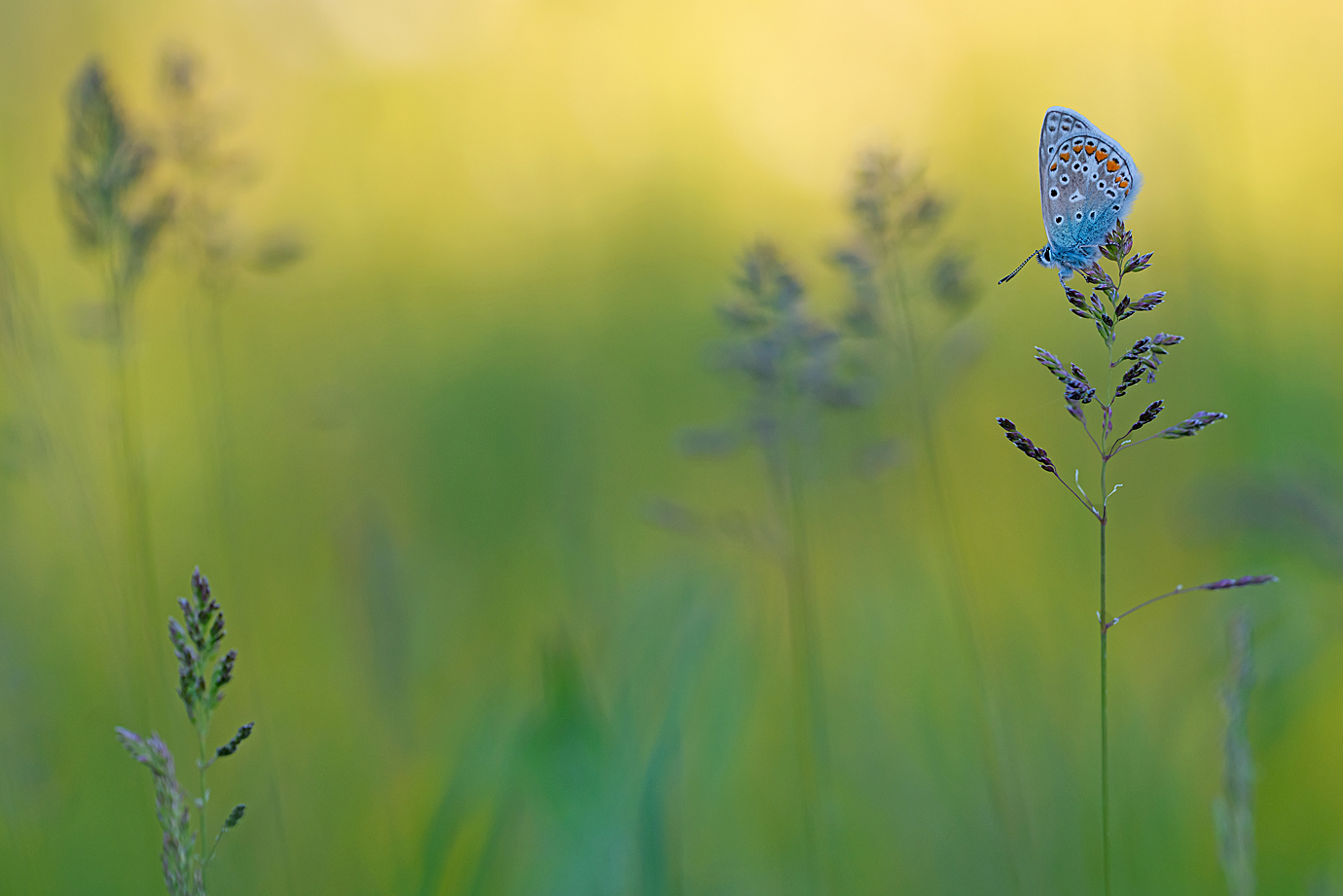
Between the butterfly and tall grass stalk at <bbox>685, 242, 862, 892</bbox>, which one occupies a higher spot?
the butterfly

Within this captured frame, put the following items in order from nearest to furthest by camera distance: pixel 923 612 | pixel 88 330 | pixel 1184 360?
pixel 88 330
pixel 923 612
pixel 1184 360

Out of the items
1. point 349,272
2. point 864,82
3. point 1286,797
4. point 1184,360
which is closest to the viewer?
point 1286,797

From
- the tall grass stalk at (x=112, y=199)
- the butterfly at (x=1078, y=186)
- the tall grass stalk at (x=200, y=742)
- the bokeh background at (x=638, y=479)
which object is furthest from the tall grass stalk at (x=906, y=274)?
the tall grass stalk at (x=112, y=199)

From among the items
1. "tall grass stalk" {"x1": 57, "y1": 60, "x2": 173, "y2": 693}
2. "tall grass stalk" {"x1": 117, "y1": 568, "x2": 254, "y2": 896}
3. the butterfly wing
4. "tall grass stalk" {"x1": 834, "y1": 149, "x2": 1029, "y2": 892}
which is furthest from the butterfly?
"tall grass stalk" {"x1": 57, "y1": 60, "x2": 173, "y2": 693}

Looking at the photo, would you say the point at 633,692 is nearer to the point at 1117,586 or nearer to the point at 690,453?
the point at 690,453

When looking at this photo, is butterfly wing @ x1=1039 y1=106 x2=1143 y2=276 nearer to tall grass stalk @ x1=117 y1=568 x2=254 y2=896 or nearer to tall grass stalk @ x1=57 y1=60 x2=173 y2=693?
tall grass stalk @ x1=117 y1=568 x2=254 y2=896

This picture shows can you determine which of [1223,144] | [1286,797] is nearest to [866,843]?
[1286,797]

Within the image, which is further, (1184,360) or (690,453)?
(1184,360)
